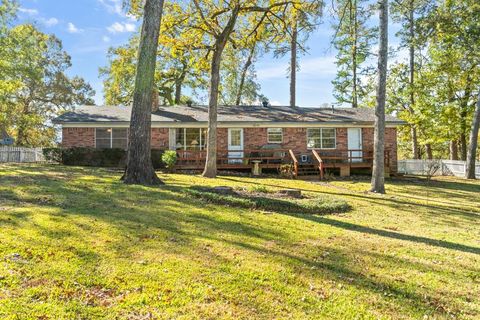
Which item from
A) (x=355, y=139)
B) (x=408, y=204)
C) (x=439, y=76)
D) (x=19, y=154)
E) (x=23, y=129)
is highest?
(x=439, y=76)

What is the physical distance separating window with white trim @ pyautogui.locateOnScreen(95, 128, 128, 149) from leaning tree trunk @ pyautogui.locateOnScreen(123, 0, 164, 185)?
409 inches

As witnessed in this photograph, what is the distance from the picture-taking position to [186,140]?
21281 millimetres

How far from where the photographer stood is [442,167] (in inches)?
1037

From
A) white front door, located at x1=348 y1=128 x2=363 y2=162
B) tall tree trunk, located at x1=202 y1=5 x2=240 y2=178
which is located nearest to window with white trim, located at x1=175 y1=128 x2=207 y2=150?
tall tree trunk, located at x1=202 y1=5 x2=240 y2=178

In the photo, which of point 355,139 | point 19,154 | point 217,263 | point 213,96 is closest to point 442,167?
point 355,139

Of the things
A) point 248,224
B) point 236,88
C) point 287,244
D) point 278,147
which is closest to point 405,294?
point 287,244

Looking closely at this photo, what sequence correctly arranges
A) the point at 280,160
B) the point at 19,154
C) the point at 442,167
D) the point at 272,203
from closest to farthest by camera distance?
the point at 272,203 < the point at 280,160 < the point at 19,154 < the point at 442,167

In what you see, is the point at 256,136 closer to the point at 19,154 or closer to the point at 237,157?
the point at 237,157

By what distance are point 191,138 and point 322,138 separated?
785 cm

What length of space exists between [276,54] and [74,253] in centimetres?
2121

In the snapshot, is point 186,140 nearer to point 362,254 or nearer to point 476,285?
point 362,254

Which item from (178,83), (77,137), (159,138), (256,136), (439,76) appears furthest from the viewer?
(178,83)

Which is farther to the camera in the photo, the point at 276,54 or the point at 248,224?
the point at 276,54

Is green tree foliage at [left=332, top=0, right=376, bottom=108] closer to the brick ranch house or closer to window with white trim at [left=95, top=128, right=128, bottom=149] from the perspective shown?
the brick ranch house
